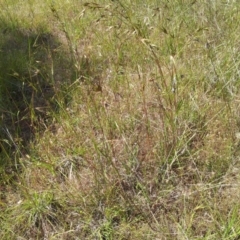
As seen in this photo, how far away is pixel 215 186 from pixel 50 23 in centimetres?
184

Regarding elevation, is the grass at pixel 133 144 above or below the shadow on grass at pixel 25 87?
below

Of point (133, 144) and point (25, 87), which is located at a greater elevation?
point (25, 87)

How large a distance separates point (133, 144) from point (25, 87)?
83 centimetres

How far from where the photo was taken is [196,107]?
1677 mm

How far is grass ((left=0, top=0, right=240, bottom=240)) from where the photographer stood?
55.2 inches

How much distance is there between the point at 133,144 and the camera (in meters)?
1.64

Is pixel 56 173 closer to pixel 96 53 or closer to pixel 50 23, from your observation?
pixel 96 53

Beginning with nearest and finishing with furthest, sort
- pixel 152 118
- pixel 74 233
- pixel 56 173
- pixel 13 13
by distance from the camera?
pixel 74 233, pixel 56 173, pixel 152 118, pixel 13 13

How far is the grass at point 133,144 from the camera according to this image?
4.60ft

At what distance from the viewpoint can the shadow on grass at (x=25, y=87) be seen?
1703 millimetres

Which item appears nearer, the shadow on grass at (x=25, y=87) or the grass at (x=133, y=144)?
the grass at (x=133, y=144)

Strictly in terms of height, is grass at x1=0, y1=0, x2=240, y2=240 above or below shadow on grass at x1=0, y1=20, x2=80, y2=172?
below

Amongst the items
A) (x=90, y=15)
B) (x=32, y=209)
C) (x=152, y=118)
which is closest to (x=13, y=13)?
(x=90, y=15)

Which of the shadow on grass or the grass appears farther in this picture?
the shadow on grass
